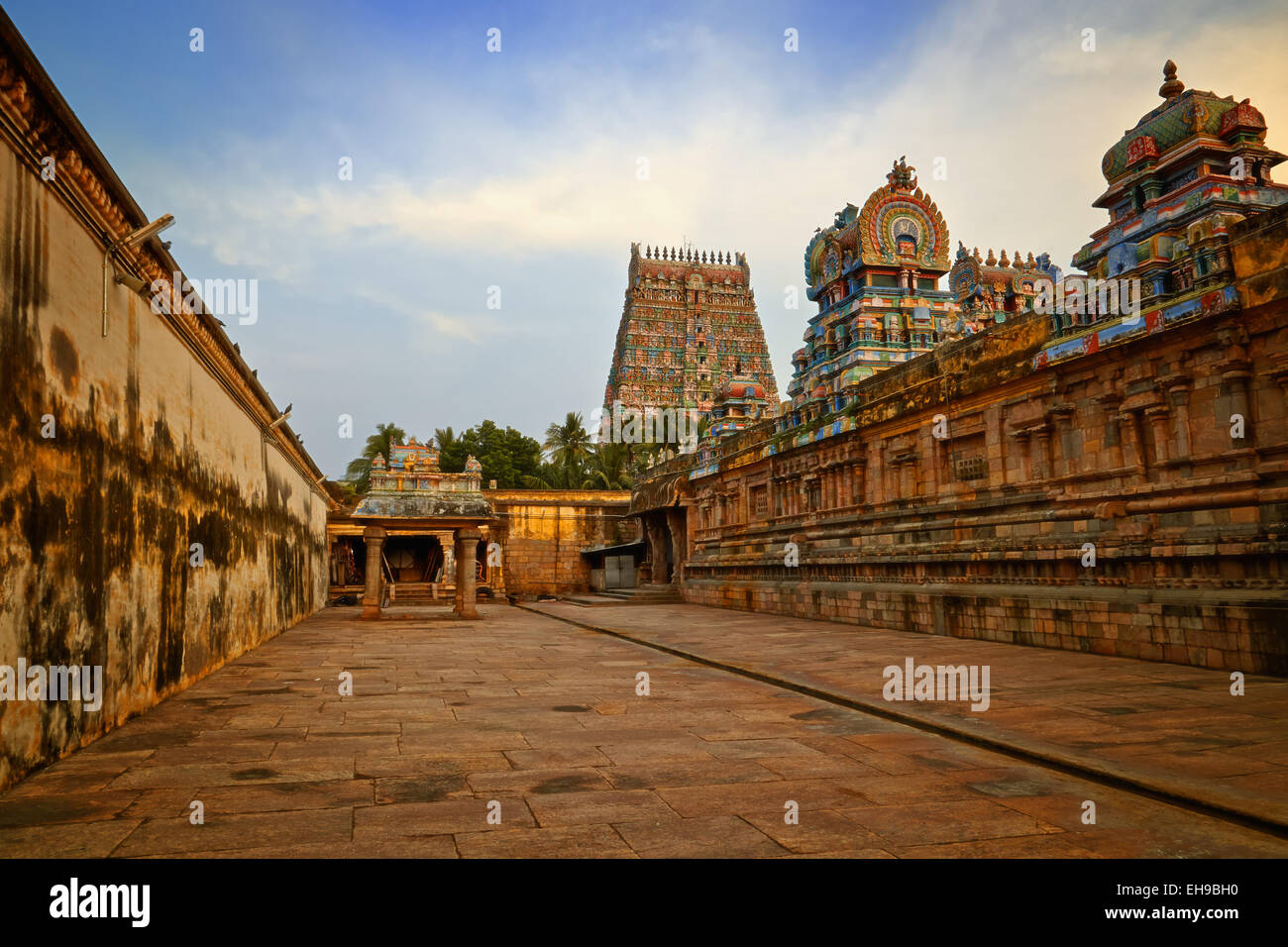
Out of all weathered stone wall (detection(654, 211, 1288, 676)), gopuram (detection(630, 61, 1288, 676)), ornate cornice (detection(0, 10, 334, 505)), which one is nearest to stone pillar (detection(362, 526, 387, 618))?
gopuram (detection(630, 61, 1288, 676))

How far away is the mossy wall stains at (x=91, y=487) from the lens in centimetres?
451

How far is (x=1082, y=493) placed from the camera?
1093cm

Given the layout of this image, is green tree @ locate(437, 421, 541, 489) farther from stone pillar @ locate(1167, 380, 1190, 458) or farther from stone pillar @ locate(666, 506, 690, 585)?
stone pillar @ locate(1167, 380, 1190, 458)

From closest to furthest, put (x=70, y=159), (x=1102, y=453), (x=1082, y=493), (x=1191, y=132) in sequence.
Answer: (x=70, y=159) < (x=1102, y=453) < (x=1082, y=493) < (x=1191, y=132)

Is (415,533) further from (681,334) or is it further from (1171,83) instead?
Result: (681,334)

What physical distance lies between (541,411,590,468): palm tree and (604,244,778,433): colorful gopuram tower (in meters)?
12.6

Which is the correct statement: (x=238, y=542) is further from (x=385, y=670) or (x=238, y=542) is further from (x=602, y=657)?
(x=602, y=657)

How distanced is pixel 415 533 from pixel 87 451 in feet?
69.5

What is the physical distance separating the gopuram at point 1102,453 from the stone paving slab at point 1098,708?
28.5 inches

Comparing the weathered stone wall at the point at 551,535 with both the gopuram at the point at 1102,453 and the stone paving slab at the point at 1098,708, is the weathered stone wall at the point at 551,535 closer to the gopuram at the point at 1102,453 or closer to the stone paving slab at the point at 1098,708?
the gopuram at the point at 1102,453

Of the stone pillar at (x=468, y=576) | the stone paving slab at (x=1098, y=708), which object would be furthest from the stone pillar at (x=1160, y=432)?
the stone pillar at (x=468, y=576)

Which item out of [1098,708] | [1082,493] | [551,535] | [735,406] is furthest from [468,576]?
[1098,708]

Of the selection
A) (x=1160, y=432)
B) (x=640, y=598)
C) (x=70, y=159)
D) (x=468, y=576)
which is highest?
(x=70, y=159)

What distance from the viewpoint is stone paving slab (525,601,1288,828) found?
4.49m
